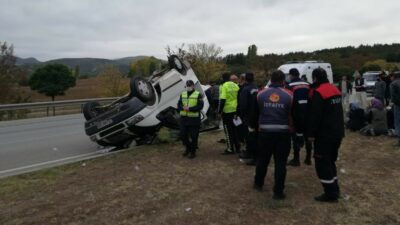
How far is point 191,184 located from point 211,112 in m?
5.66

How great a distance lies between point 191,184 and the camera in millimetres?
6469

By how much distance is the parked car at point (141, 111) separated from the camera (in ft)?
30.8

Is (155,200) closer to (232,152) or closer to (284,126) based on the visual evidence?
(284,126)

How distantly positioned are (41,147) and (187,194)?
6.28 metres

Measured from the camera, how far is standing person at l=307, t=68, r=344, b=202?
541cm

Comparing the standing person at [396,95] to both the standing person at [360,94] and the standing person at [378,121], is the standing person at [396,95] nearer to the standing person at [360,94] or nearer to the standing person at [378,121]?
the standing person at [378,121]

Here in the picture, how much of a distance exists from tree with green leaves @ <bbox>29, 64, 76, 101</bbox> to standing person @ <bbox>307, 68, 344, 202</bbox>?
5598cm

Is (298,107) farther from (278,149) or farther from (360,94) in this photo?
(360,94)

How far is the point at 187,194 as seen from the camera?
5953 millimetres

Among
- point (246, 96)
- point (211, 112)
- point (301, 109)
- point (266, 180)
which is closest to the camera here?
point (301, 109)

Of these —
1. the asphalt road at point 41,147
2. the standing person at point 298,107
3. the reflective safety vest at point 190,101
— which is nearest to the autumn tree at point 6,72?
the asphalt road at point 41,147

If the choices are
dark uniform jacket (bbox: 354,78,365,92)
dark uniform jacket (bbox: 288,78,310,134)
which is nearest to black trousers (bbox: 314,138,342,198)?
dark uniform jacket (bbox: 288,78,310,134)

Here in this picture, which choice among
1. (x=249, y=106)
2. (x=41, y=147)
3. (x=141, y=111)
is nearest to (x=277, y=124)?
(x=249, y=106)

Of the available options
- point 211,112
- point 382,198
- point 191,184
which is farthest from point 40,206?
point 211,112
